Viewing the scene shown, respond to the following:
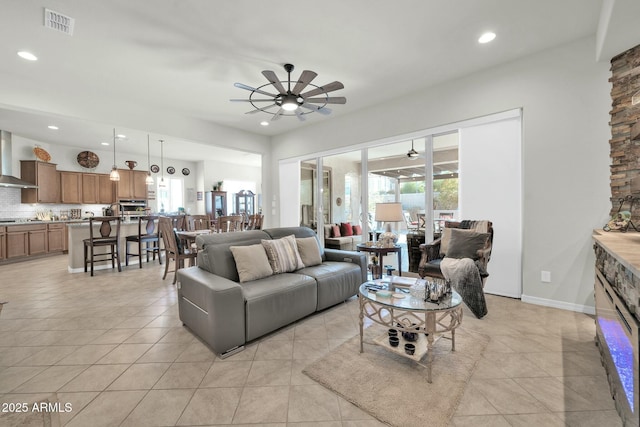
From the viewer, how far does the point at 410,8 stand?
8.06ft

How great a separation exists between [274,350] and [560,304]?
10.3 feet

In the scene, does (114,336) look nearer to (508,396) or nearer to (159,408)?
(159,408)

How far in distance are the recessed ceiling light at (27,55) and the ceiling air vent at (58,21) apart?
0.83m

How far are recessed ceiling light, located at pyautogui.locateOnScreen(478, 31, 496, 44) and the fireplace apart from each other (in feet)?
8.12

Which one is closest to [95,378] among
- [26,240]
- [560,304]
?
[560,304]

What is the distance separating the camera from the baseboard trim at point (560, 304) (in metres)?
2.88

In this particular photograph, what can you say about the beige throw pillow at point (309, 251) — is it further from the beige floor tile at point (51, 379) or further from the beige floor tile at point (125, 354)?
the beige floor tile at point (51, 379)

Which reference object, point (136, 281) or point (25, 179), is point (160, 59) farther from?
point (25, 179)

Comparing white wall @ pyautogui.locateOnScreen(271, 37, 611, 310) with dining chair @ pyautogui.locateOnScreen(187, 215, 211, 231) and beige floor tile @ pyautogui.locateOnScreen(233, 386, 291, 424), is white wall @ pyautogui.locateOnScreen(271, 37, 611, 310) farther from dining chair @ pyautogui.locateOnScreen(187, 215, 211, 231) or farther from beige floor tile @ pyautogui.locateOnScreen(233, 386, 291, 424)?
dining chair @ pyautogui.locateOnScreen(187, 215, 211, 231)

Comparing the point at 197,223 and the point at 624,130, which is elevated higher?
the point at 624,130

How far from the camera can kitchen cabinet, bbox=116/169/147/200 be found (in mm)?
8047

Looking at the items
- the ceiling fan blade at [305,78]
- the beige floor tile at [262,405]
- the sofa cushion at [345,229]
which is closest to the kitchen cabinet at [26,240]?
the sofa cushion at [345,229]

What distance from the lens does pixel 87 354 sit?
2215mm

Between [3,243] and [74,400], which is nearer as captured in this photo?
[74,400]
